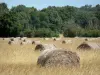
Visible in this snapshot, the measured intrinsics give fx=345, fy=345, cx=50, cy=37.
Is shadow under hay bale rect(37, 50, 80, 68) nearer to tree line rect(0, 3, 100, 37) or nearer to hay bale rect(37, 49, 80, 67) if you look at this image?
hay bale rect(37, 49, 80, 67)

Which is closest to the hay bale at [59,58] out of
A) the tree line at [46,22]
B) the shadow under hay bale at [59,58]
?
the shadow under hay bale at [59,58]

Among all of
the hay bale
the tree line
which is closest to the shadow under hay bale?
the hay bale

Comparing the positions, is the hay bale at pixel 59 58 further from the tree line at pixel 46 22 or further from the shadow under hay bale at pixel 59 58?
the tree line at pixel 46 22

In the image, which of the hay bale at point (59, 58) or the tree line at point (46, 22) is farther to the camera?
the tree line at point (46, 22)

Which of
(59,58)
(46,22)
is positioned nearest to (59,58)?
(59,58)

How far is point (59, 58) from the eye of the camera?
1064 centimetres

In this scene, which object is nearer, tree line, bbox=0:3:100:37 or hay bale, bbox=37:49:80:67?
hay bale, bbox=37:49:80:67

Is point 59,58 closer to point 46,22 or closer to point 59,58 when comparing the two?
point 59,58

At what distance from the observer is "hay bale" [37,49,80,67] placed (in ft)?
34.0

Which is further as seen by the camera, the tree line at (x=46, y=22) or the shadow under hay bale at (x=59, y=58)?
the tree line at (x=46, y=22)

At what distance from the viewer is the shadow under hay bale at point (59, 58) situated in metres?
10.4

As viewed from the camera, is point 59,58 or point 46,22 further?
point 46,22

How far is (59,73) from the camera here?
8.16 m

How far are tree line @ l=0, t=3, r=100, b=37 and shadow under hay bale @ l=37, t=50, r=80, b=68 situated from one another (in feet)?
158
